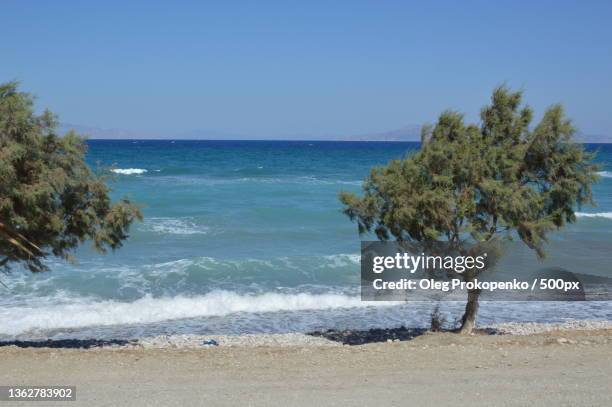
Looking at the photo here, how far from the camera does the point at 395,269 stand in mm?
23484

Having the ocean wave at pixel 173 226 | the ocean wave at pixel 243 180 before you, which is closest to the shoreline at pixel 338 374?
the ocean wave at pixel 173 226

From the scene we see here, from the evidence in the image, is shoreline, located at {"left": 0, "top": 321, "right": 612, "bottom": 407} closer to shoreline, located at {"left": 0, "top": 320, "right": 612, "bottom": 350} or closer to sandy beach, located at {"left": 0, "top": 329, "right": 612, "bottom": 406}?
sandy beach, located at {"left": 0, "top": 329, "right": 612, "bottom": 406}

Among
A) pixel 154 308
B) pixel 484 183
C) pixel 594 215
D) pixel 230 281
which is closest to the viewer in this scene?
pixel 484 183

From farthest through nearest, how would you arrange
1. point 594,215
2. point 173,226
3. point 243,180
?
point 243,180
point 594,215
point 173,226

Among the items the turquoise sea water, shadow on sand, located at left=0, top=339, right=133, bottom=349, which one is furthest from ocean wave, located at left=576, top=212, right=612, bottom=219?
shadow on sand, located at left=0, top=339, right=133, bottom=349

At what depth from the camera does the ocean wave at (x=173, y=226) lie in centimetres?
3067

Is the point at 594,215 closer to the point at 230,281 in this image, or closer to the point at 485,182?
the point at 230,281

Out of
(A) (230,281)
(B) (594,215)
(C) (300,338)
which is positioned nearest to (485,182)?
(C) (300,338)

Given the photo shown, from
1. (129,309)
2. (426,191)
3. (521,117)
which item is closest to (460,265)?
(426,191)

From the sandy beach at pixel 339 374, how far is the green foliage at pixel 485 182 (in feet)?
7.39

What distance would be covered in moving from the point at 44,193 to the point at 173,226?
21251 mm

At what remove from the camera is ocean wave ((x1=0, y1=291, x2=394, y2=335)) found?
1714 centimetres

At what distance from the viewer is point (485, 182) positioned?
12570 millimetres

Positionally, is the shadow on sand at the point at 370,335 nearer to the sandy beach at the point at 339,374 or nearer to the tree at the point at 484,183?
the tree at the point at 484,183
